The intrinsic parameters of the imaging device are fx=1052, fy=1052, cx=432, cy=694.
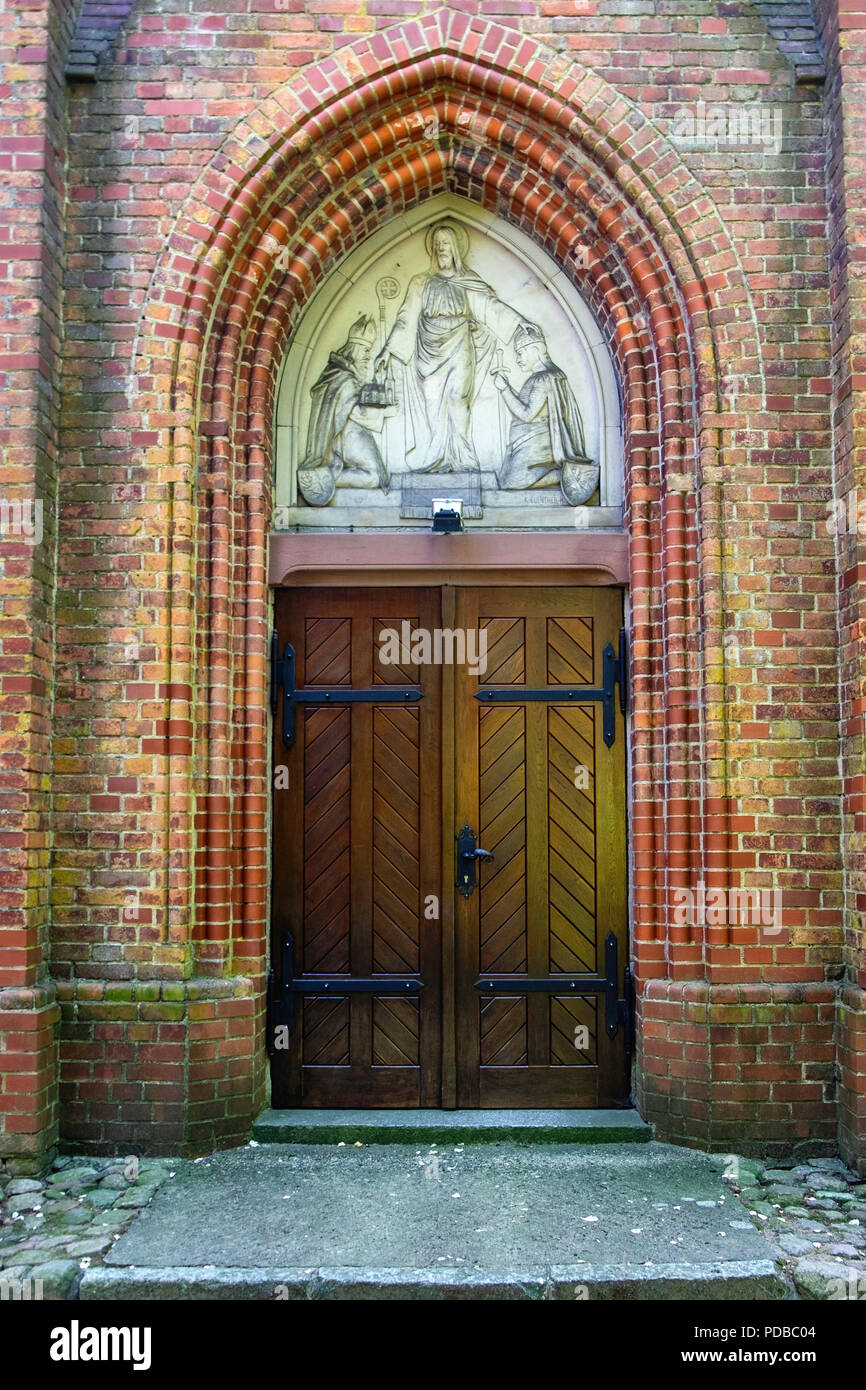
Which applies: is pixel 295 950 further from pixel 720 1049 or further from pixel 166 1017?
pixel 720 1049

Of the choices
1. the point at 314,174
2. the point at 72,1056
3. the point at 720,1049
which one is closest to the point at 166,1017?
the point at 72,1056

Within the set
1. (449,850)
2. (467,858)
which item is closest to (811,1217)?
(467,858)

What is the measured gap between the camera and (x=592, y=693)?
552cm

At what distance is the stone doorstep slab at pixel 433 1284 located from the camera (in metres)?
3.74

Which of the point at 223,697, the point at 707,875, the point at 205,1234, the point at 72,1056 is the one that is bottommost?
the point at 205,1234

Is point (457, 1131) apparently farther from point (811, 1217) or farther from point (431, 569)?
point (431, 569)

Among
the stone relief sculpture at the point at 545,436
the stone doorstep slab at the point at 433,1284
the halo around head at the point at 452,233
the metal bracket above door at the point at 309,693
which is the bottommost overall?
the stone doorstep slab at the point at 433,1284

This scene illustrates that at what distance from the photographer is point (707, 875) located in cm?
503

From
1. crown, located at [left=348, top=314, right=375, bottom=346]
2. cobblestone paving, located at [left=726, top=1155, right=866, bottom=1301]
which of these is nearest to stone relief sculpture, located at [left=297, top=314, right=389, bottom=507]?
crown, located at [left=348, top=314, right=375, bottom=346]

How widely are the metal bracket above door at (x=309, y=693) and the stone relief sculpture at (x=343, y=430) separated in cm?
90

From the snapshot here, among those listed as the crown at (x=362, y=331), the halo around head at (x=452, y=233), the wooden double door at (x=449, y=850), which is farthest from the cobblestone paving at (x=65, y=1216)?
the halo around head at (x=452, y=233)

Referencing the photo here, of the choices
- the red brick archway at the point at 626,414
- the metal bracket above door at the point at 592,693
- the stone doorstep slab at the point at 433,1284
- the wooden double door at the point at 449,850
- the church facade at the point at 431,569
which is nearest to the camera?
the stone doorstep slab at the point at 433,1284

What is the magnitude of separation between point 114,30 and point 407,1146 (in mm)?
5685

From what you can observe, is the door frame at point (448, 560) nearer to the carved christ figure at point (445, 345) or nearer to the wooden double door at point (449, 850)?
the wooden double door at point (449, 850)
